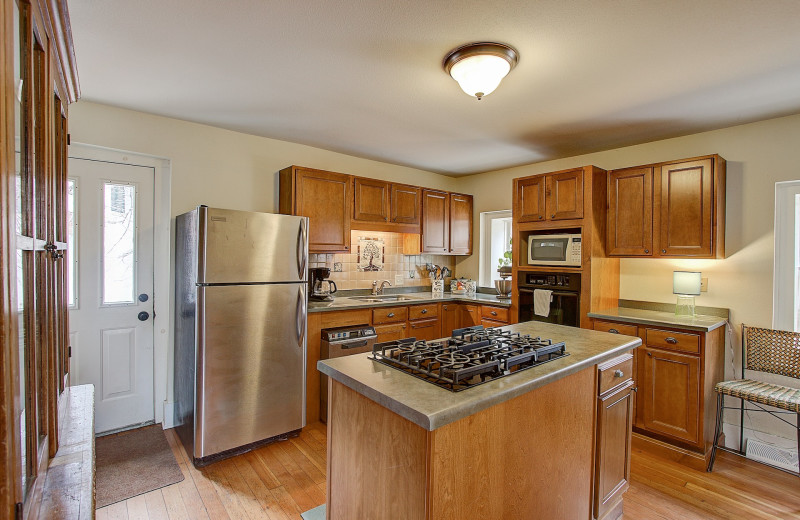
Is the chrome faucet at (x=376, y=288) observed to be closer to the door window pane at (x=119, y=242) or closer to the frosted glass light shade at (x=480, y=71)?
the door window pane at (x=119, y=242)

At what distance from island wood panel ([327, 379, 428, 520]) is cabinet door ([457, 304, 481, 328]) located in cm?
281

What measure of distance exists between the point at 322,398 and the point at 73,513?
2.49 meters

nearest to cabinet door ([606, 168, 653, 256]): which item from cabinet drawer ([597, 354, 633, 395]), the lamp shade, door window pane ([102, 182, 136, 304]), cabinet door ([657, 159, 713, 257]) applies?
cabinet door ([657, 159, 713, 257])

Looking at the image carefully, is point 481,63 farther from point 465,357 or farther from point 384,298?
point 384,298

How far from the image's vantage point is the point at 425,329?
4008 millimetres

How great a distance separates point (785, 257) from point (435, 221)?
2979 mm

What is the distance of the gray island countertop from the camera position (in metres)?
1.14

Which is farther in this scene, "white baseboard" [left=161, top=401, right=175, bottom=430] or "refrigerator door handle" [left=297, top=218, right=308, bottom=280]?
"white baseboard" [left=161, top=401, right=175, bottom=430]

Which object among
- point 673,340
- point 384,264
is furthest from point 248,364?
point 673,340

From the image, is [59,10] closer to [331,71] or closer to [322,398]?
[331,71]

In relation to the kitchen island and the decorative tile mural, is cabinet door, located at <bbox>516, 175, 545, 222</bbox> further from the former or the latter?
the kitchen island

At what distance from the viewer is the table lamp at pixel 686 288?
301cm

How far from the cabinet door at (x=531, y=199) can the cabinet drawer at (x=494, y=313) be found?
3.04 feet

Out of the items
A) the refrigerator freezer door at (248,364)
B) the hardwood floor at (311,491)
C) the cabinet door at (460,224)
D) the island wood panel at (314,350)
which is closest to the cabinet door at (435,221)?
the cabinet door at (460,224)
